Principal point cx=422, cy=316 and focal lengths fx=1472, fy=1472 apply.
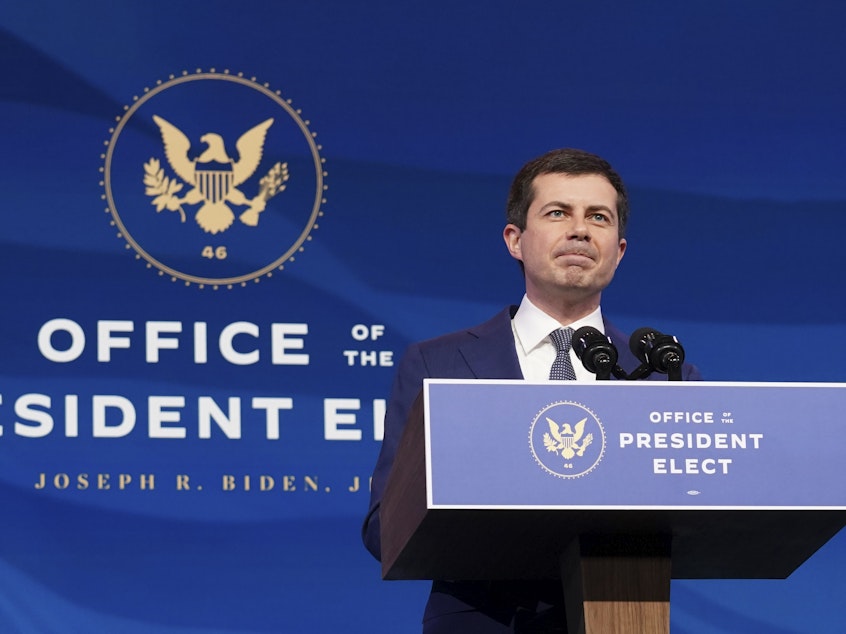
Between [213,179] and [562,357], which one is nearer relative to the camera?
[562,357]

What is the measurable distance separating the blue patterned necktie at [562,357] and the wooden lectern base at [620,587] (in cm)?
48

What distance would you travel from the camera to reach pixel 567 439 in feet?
5.98

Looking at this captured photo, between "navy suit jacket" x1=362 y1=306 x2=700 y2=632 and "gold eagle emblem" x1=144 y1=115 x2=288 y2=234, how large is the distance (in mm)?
1485

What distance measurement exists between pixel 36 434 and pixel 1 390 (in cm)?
14

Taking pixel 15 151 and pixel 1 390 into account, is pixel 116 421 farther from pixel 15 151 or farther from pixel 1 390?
pixel 15 151

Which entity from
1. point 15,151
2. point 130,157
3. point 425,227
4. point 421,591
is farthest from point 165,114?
point 421,591

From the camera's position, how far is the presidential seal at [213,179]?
12.8 ft

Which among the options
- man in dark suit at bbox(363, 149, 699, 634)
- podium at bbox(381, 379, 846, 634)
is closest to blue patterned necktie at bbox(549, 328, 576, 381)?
man in dark suit at bbox(363, 149, 699, 634)

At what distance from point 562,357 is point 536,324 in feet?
0.43

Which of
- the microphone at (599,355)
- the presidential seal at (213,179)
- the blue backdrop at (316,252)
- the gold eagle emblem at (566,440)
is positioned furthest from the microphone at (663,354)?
the presidential seal at (213,179)

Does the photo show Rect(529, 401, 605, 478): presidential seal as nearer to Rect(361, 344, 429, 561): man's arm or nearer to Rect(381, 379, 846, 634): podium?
Rect(381, 379, 846, 634): podium

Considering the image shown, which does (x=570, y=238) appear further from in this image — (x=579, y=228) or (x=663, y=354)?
(x=663, y=354)

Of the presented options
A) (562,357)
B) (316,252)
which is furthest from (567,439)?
(316,252)

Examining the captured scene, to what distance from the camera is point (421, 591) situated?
389 cm
